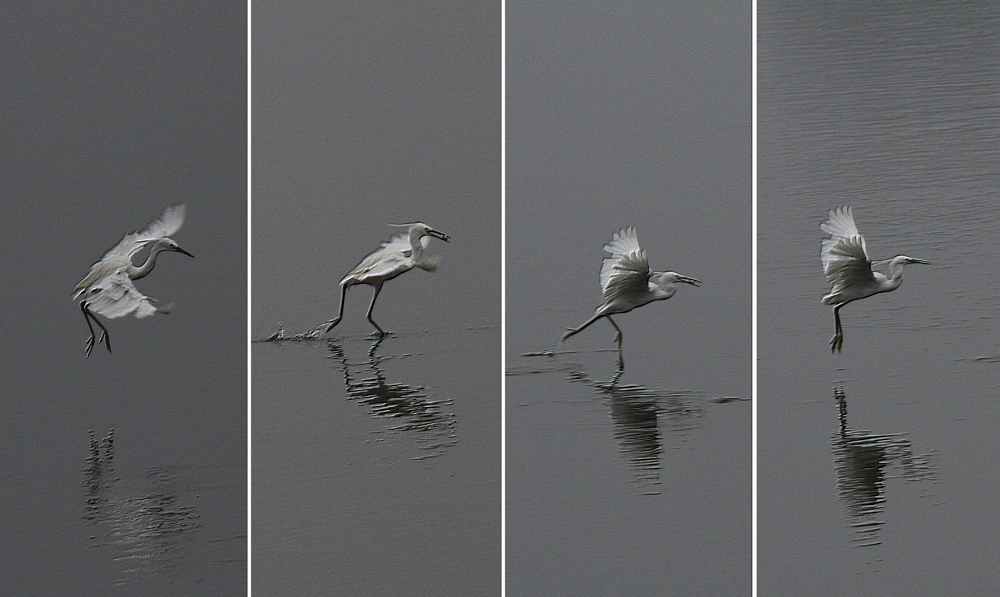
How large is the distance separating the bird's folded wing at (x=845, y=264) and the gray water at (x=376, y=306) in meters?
0.96

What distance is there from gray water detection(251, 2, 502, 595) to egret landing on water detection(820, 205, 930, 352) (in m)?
0.96

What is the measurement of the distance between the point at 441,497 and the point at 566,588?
0.45m

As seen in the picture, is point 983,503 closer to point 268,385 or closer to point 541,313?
point 541,313

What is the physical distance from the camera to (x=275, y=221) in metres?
2.40

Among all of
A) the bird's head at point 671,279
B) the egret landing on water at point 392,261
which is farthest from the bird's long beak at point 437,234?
the bird's head at point 671,279

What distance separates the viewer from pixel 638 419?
99.1 inches

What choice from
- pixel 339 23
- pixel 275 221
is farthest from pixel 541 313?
pixel 339 23

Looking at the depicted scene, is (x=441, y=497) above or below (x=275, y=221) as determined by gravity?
below

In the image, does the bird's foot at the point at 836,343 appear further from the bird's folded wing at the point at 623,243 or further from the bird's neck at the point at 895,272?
the bird's folded wing at the point at 623,243

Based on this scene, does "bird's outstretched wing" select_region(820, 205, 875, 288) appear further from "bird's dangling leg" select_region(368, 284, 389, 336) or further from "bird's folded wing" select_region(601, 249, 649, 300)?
"bird's dangling leg" select_region(368, 284, 389, 336)
